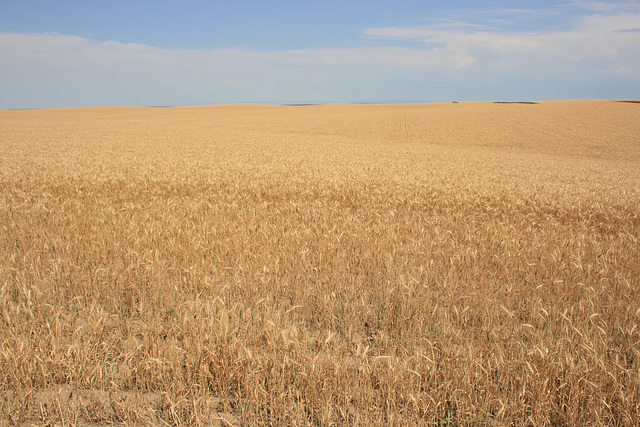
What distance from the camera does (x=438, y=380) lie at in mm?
2361

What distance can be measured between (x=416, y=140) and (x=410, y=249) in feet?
101

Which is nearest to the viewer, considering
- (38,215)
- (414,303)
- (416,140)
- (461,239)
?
(414,303)

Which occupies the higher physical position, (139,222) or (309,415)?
(139,222)

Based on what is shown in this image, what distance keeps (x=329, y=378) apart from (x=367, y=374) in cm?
24

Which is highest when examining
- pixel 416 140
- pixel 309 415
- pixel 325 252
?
pixel 416 140

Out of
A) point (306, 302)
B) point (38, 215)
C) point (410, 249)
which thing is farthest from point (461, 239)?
point (38, 215)

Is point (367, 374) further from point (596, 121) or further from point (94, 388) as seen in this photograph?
point (596, 121)

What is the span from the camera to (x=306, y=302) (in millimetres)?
3498

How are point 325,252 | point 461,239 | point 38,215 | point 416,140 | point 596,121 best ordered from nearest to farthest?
point 325,252 → point 461,239 → point 38,215 → point 416,140 → point 596,121

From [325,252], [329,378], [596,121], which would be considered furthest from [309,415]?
[596,121]

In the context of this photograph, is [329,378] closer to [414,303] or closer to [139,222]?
[414,303]

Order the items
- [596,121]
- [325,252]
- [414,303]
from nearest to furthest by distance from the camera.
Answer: [414,303] < [325,252] < [596,121]

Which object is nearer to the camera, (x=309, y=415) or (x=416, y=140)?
(x=309, y=415)

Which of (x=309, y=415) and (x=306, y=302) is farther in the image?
(x=306, y=302)
